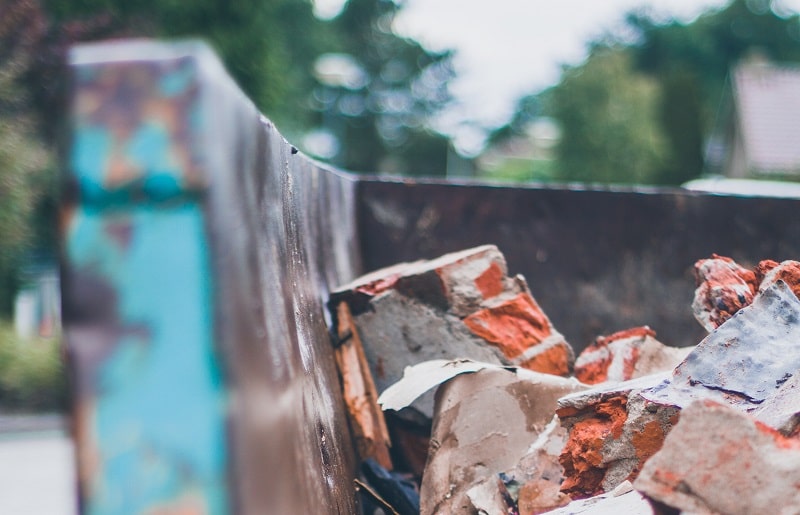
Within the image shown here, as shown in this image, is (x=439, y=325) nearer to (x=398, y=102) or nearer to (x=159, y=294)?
(x=159, y=294)

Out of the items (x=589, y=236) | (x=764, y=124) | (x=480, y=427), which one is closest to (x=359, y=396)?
(x=480, y=427)

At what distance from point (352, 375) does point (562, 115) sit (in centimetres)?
2595

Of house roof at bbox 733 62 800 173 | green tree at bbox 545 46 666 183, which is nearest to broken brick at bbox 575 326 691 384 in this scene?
house roof at bbox 733 62 800 173

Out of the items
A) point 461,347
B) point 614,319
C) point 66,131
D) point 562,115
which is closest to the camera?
point 66,131

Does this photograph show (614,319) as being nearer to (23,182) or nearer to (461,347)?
(461,347)

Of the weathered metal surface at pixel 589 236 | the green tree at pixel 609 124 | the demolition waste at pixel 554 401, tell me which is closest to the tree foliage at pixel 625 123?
the green tree at pixel 609 124

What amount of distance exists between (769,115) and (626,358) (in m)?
19.1

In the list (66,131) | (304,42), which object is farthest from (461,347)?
(304,42)

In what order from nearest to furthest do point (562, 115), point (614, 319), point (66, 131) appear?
point (66, 131), point (614, 319), point (562, 115)

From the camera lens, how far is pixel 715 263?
1.95 meters

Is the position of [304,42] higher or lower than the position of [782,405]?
higher

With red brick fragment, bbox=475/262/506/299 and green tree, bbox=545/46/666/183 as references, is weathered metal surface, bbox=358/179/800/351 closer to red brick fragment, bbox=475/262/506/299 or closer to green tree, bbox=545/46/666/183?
red brick fragment, bbox=475/262/506/299

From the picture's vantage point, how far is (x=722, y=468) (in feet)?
3.48

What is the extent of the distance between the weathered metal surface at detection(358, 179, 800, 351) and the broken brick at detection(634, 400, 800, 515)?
180 centimetres
